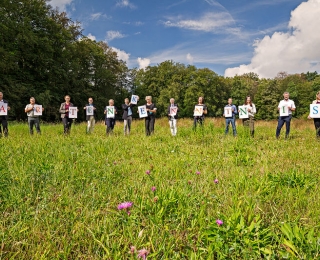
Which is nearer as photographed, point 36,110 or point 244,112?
point 36,110

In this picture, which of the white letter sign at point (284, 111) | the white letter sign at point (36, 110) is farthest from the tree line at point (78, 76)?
the white letter sign at point (284, 111)

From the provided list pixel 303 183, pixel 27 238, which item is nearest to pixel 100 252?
pixel 27 238

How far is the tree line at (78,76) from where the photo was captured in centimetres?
2591

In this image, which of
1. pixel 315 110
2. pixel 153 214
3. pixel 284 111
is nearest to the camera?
pixel 153 214

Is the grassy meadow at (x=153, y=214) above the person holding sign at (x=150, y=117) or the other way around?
the other way around

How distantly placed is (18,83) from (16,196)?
92.2 ft

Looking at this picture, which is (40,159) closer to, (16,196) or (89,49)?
(16,196)

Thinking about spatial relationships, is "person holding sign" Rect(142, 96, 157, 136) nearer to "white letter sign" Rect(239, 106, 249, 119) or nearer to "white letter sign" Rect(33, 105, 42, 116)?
"white letter sign" Rect(239, 106, 249, 119)

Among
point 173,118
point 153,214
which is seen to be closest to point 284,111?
point 173,118

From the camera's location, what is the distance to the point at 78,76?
37969 millimetres

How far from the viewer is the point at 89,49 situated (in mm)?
38656

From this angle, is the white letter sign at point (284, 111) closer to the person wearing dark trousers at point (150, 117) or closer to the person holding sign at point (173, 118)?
the person holding sign at point (173, 118)

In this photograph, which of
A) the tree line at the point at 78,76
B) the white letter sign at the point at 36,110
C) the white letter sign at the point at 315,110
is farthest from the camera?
the tree line at the point at 78,76

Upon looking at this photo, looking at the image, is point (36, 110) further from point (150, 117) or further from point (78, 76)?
point (78, 76)
